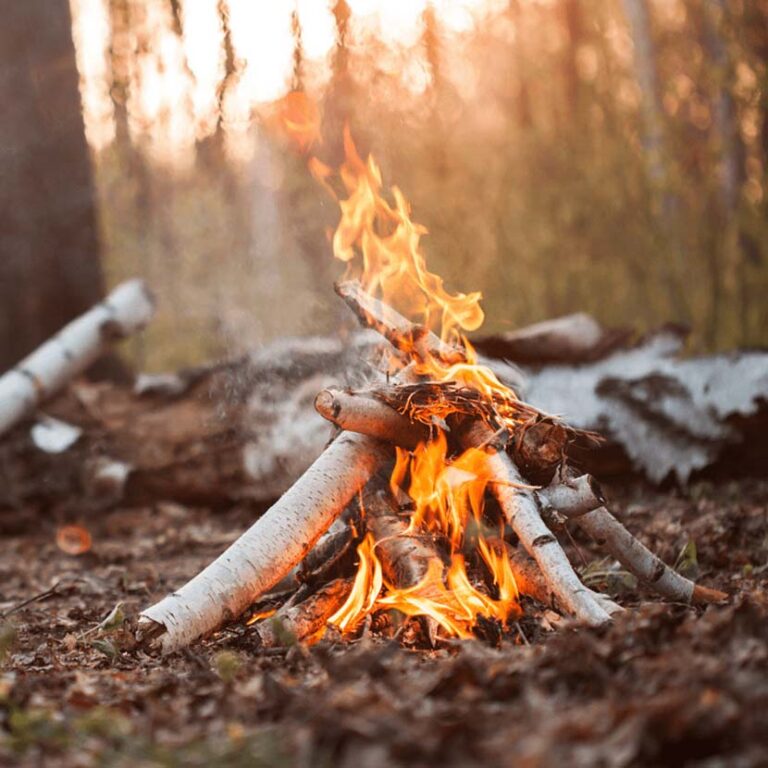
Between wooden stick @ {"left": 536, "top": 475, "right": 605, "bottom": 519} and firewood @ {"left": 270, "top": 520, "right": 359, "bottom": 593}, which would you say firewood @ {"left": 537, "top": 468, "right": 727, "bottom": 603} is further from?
firewood @ {"left": 270, "top": 520, "right": 359, "bottom": 593}

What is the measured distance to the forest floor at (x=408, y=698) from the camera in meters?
1.83

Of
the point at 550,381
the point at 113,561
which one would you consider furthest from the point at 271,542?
the point at 550,381

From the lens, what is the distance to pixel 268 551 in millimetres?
3447

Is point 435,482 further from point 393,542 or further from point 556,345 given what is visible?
point 556,345

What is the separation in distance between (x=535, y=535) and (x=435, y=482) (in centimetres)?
51

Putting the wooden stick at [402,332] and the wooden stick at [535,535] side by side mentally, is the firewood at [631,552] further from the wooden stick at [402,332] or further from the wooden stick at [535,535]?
the wooden stick at [402,332]

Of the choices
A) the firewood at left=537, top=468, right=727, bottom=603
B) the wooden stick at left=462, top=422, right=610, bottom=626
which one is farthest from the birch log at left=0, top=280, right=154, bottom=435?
the firewood at left=537, top=468, right=727, bottom=603

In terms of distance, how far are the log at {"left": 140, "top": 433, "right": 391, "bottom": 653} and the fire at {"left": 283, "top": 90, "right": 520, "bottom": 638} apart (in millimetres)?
215

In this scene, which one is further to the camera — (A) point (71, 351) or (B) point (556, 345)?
(A) point (71, 351)

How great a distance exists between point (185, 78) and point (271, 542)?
11980mm

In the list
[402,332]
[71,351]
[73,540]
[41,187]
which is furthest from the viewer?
[41,187]

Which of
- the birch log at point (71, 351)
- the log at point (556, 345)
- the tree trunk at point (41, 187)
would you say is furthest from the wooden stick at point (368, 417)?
the tree trunk at point (41, 187)

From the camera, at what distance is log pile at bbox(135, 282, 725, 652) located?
3.32m

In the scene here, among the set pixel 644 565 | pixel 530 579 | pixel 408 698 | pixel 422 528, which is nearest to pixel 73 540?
pixel 422 528
